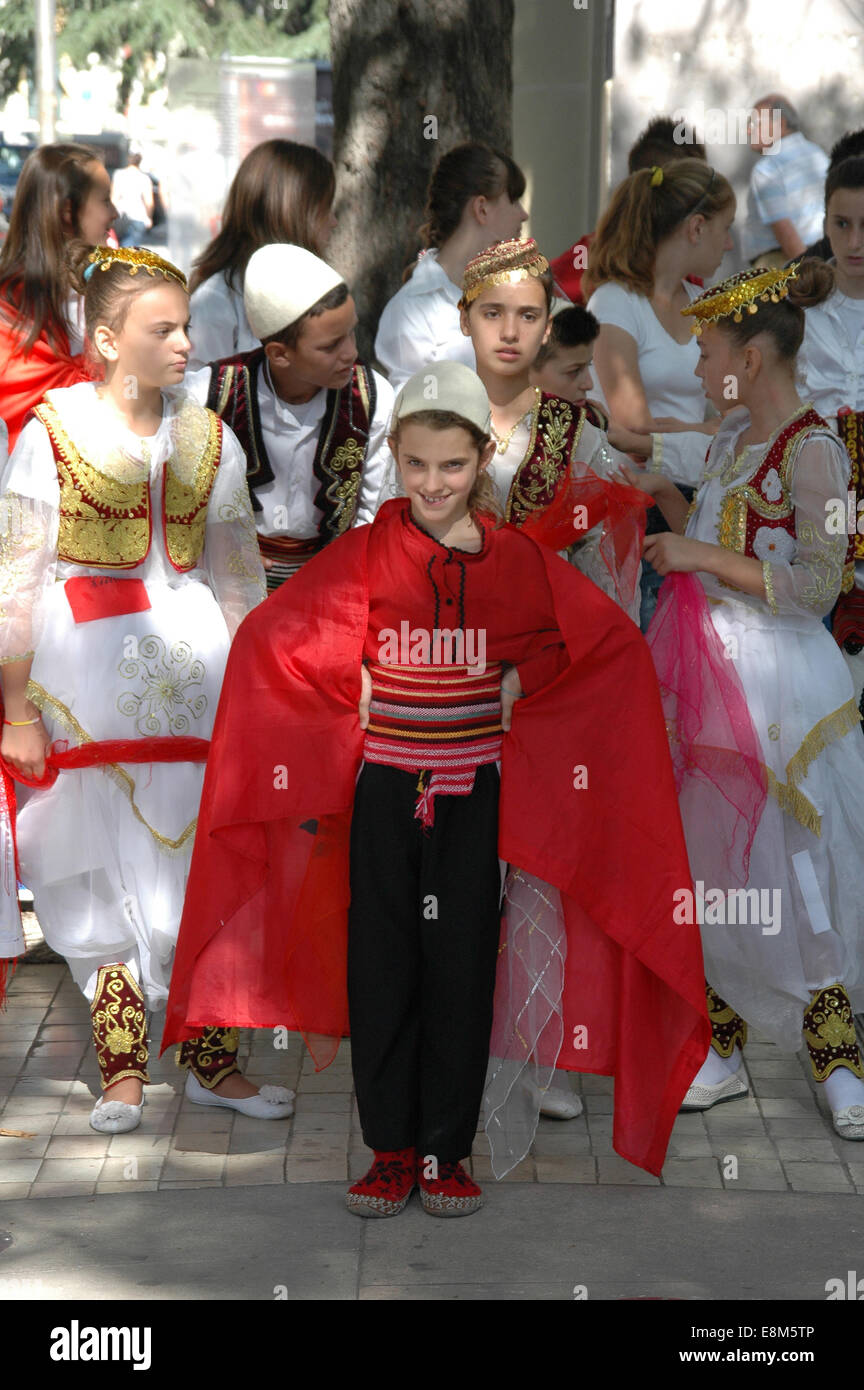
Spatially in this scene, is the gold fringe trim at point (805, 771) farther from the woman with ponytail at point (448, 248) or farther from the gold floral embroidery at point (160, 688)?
the woman with ponytail at point (448, 248)

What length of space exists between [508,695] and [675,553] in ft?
2.05

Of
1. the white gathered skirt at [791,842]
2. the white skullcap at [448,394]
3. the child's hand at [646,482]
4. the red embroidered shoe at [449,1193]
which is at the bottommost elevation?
the red embroidered shoe at [449,1193]

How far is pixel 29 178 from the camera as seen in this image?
5410 millimetres

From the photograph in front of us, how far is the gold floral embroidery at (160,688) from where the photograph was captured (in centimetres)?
416

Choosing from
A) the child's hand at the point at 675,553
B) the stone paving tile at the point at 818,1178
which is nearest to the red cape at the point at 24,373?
the child's hand at the point at 675,553

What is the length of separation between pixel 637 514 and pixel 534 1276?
1.66m

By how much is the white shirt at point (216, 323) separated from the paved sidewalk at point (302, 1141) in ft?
6.87

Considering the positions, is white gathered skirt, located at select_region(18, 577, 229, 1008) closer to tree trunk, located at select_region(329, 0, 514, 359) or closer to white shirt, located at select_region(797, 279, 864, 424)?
white shirt, located at select_region(797, 279, 864, 424)

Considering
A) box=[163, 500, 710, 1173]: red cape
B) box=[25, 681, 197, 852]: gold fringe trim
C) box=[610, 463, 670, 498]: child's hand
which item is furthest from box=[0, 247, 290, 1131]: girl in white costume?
box=[610, 463, 670, 498]: child's hand

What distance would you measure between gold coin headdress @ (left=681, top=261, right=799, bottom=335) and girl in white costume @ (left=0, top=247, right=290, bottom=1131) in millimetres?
1162

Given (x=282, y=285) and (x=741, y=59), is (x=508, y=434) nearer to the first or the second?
(x=282, y=285)

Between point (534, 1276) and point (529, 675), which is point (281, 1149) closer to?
point (534, 1276)

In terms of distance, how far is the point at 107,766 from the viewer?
4184mm

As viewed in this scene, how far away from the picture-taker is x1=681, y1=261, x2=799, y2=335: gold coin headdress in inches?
163
